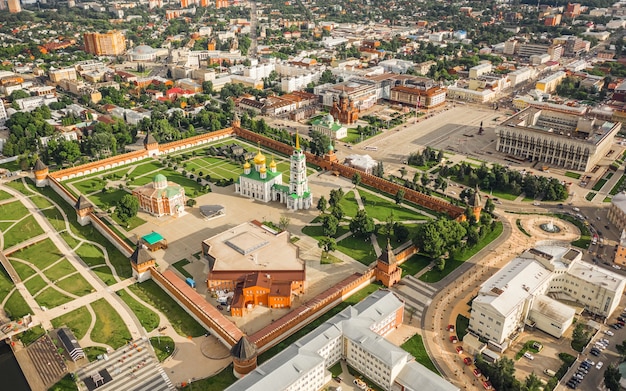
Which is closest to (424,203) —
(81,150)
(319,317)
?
(319,317)

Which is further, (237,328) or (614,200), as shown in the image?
(614,200)

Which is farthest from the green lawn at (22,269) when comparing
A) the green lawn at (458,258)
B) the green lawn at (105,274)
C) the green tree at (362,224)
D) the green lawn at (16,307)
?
the green lawn at (458,258)

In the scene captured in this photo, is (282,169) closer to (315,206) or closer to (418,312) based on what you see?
(315,206)

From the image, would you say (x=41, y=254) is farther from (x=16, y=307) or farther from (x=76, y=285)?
(x=16, y=307)

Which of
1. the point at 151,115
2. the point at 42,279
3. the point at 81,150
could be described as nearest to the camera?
the point at 42,279

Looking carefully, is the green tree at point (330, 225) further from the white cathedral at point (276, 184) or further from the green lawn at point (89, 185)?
the green lawn at point (89, 185)

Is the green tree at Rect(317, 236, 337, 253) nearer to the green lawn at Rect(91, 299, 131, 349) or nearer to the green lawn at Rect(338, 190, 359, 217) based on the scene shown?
the green lawn at Rect(338, 190, 359, 217)

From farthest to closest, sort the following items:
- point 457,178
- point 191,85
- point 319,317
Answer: point 191,85 < point 457,178 < point 319,317
